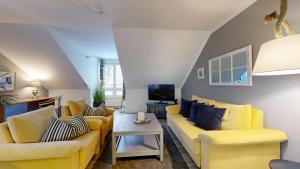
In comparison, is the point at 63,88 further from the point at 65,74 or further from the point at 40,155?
the point at 40,155

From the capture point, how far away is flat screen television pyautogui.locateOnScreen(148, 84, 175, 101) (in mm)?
5398

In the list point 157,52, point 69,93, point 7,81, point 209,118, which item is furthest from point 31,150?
point 69,93

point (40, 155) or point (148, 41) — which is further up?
point (148, 41)

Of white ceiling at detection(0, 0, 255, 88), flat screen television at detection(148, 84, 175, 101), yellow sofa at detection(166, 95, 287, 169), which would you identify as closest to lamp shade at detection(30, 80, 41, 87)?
white ceiling at detection(0, 0, 255, 88)

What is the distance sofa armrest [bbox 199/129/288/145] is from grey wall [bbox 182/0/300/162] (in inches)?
7.5

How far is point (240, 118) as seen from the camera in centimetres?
224

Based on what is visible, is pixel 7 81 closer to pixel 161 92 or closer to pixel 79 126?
pixel 79 126

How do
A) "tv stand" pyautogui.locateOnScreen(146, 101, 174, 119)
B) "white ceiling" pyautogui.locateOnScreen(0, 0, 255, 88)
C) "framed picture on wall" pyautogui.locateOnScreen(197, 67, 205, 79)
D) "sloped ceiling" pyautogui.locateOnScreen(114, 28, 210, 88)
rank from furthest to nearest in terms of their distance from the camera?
"tv stand" pyautogui.locateOnScreen(146, 101, 174, 119)
"framed picture on wall" pyautogui.locateOnScreen(197, 67, 205, 79)
"sloped ceiling" pyautogui.locateOnScreen(114, 28, 210, 88)
"white ceiling" pyautogui.locateOnScreen(0, 0, 255, 88)

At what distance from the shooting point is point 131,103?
5.89 metres

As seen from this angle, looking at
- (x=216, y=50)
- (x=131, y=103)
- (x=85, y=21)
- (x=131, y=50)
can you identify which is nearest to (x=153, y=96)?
(x=131, y=103)

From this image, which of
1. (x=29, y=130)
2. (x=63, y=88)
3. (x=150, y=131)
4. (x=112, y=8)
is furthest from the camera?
(x=63, y=88)

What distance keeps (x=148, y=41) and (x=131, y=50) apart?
48 cm

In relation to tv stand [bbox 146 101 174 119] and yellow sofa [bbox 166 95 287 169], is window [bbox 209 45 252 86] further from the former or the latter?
tv stand [bbox 146 101 174 119]

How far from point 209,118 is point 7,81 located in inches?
218
